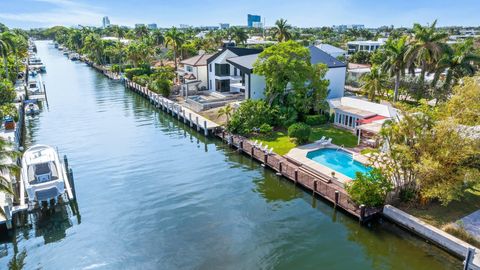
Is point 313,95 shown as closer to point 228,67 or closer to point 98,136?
point 228,67

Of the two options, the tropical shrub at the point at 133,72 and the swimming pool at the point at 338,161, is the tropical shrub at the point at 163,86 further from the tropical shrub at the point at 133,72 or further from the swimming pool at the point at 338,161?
the swimming pool at the point at 338,161

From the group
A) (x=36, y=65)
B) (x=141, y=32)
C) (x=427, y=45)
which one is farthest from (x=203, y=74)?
(x=141, y=32)

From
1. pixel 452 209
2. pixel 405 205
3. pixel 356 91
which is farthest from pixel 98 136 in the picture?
pixel 356 91

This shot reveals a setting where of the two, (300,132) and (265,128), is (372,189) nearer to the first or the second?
(300,132)

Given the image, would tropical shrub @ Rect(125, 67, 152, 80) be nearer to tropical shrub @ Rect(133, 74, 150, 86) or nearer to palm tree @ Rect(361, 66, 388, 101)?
tropical shrub @ Rect(133, 74, 150, 86)

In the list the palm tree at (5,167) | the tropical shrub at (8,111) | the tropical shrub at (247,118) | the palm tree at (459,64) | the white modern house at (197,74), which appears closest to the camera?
the palm tree at (5,167)

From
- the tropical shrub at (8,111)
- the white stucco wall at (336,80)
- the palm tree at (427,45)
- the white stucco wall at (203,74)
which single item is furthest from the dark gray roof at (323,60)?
the tropical shrub at (8,111)

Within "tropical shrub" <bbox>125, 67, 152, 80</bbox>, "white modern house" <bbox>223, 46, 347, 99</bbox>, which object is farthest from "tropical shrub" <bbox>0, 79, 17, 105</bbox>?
"white modern house" <bbox>223, 46, 347, 99</bbox>

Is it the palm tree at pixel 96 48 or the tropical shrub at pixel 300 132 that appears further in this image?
the palm tree at pixel 96 48
